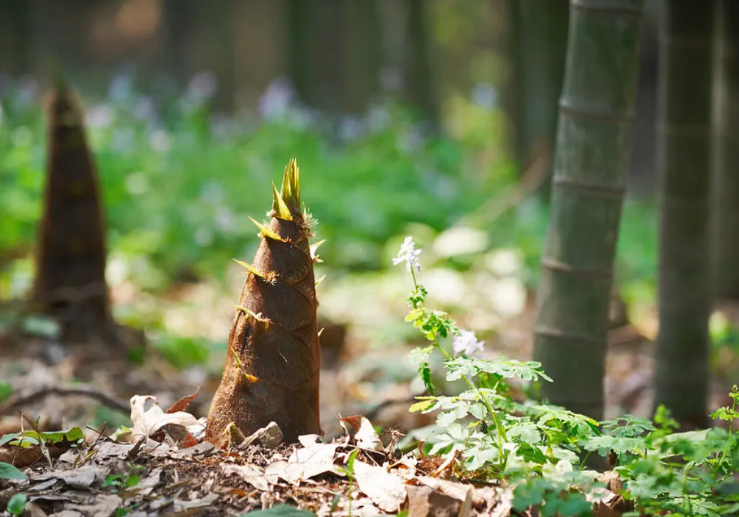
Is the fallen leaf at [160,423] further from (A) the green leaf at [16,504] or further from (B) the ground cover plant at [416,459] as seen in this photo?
(A) the green leaf at [16,504]

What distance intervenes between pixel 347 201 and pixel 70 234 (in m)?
4.08

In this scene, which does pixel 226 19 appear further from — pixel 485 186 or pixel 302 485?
pixel 302 485

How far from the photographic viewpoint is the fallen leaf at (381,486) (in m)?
1.90

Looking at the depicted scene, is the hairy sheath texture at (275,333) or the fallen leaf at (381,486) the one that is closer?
the fallen leaf at (381,486)

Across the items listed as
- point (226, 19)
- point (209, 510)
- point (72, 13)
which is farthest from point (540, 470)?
point (72, 13)

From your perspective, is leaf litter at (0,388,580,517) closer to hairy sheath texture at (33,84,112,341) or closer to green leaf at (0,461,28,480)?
green leaf at (0,461,28,480)

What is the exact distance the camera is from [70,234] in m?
4.59

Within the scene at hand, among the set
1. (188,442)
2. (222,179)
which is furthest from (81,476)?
(222,179)

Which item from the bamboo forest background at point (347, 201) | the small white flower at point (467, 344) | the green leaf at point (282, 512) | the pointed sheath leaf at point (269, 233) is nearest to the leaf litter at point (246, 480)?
the green leaf at point (282, 512)

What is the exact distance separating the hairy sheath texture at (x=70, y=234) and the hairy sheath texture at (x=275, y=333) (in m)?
2.62

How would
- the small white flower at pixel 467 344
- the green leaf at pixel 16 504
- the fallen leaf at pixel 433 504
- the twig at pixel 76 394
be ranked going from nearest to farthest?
the green leaf at pixel 16 504 < the fallen leaf at pixel 433 504 < the small white flower at pixel 467 344 < the twig at pixel 76 394

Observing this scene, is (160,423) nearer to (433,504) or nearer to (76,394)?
(433,504)

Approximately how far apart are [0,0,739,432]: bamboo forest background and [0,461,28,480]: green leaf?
1.79 metres

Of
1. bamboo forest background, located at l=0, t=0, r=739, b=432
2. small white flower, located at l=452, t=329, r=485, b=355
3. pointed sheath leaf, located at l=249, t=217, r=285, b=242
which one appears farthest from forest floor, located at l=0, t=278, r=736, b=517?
bamboo forest background, located at l=0, t=0, r=739, b=432
